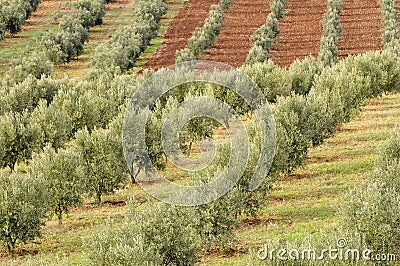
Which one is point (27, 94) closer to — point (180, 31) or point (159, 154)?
point (159, 154)

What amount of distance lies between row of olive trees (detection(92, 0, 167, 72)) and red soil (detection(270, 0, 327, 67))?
21.8 metres

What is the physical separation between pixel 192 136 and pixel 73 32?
5904cm

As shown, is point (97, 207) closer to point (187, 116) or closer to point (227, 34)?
point (187, 116)

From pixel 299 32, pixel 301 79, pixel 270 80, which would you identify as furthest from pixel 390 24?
pixel 270 80

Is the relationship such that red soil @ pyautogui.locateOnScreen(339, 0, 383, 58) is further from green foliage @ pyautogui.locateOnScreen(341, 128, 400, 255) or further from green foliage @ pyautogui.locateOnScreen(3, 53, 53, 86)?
green foliage @ pyautogui.locateOnScreen(341, 128, 400, 255)

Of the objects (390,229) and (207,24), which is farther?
(207,24)

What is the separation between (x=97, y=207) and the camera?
47.0 metres

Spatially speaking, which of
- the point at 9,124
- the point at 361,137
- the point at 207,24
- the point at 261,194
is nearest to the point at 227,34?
the point at 207,24

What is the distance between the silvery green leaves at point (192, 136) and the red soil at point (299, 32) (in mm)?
29797

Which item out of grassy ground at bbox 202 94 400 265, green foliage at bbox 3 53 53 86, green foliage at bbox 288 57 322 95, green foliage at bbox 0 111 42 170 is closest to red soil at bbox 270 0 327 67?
green foliage at bbox 288 57 322 95

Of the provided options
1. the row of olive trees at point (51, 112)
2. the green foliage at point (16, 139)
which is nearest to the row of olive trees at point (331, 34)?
the row of olive trees at point (51, 112)

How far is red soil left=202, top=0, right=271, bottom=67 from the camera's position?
101750 millimetres

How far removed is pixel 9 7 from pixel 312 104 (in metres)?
79.8

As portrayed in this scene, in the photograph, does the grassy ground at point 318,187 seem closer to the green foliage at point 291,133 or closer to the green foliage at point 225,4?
the green foliage at point 291,133
